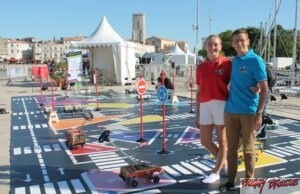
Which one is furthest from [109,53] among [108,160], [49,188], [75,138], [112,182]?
[49,188]

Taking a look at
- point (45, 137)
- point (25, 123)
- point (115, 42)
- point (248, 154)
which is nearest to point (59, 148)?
point (45, 137)

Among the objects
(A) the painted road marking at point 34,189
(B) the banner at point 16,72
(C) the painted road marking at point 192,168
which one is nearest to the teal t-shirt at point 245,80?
(C) the painted road marking at point 192,168

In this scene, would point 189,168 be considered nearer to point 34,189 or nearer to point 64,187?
point 64,187

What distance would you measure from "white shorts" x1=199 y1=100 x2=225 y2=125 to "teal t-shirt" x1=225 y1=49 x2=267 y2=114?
0.97ft

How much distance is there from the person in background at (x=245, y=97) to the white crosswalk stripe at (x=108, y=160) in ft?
8.31

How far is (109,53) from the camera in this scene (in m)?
27.0

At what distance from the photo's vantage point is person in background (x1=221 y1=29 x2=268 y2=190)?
4.96 m

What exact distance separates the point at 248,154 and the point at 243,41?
4.70ft

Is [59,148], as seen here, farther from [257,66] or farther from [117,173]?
[257,66]

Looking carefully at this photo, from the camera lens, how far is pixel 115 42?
2609 centimetres

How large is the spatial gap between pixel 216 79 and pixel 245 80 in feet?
1.77

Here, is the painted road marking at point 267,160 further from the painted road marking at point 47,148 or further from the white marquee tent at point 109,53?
the white marquee tent at point 109,53

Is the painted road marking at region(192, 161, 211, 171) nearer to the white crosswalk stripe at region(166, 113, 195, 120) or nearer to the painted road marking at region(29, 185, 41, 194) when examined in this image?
the painted road marking at region(29, 185, 41, 194)

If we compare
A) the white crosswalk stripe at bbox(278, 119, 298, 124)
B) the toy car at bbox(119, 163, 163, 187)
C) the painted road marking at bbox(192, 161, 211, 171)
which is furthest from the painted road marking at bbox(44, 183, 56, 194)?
the white crosswalk stripe at bbox(278, 119, 298, 124)
